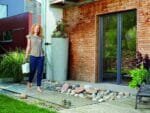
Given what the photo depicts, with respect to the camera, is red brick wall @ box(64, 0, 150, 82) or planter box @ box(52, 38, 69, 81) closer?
red brick wall @ box(64, 0, 150, 82)

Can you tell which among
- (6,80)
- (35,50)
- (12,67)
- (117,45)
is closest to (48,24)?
(12,67)

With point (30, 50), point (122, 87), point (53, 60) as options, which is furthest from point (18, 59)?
point (122, 87)

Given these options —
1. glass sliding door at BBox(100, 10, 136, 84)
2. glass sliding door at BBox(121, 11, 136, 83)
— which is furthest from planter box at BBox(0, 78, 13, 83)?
glass sliding door at BBox(121, 11, 136, 83)

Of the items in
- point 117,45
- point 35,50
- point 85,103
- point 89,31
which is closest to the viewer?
point 85,103

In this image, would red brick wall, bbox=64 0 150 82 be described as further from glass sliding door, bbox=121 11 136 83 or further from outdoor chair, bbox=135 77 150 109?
outdoor chair, bbox=135 77 150 109

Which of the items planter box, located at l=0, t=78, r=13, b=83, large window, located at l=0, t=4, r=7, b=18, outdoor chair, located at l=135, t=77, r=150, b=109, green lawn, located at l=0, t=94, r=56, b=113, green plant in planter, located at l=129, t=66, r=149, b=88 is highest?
large window, located at l=0, t=4, r=7, b=18

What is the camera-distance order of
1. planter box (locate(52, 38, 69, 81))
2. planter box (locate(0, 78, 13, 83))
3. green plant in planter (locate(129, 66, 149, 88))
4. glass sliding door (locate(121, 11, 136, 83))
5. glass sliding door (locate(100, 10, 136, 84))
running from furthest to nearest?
planter box (locate(52, 38, 69, 81)) < planter box (locate(0, 78, 13, 83)) < glass sliding door (locate(100, 10, 136, 84)) < glass sliding door (locate(121, 11, 136, 83)) < green plant in planter (locate(129, 66, 149, 88))

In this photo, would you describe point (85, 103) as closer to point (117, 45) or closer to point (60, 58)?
point (117, 45)

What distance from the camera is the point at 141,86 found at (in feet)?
26.2

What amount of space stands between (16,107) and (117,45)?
15.3 feet

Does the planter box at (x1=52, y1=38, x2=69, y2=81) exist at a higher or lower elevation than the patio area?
higher

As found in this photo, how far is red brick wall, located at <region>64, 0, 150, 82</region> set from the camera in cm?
1042

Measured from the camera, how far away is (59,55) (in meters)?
13.2

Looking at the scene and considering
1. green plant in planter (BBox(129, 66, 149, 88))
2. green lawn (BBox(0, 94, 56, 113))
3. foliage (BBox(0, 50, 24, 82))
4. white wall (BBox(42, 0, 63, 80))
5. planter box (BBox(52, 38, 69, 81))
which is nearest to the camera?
green lawn (BBox(0, 94, 56, 113))
